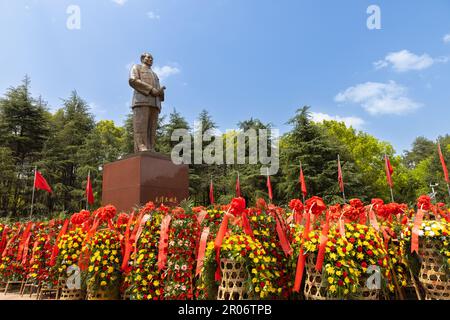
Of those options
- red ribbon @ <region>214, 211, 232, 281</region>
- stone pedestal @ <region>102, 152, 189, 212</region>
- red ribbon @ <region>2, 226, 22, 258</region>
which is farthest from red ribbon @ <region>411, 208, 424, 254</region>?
red ribbon @ <region>2, 226, 22, 258</region>

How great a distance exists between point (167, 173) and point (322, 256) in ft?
15.9

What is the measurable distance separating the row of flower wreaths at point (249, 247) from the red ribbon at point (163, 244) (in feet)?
0.04

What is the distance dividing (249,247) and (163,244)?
1096 millimetres

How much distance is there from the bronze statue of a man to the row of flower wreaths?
3.29 meters

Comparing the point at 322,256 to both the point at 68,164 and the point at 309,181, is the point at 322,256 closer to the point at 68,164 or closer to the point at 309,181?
the point at 309,181

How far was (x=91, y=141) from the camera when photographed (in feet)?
79.0

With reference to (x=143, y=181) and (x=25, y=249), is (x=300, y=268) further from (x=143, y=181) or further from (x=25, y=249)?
(x=25, y=249)

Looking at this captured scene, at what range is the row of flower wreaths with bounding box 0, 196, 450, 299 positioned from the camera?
3246 millimetres

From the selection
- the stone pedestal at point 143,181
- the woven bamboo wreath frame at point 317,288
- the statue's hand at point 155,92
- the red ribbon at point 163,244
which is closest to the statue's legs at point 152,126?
the statue's hand at point 155,92

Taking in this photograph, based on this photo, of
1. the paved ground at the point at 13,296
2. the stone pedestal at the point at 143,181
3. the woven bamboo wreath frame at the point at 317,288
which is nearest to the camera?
the woven bamboo wreath frame at the point at 317,288

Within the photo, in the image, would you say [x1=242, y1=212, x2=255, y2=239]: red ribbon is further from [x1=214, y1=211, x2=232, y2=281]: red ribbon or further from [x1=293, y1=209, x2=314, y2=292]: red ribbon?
[x1=293, y1=209, x2=314, y2=292]: red ribbon

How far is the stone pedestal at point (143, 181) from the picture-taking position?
270 inches

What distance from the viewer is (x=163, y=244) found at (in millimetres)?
3793

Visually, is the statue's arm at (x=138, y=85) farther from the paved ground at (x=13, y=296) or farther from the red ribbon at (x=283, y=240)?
the red ribbon at (x=283, y=240)
